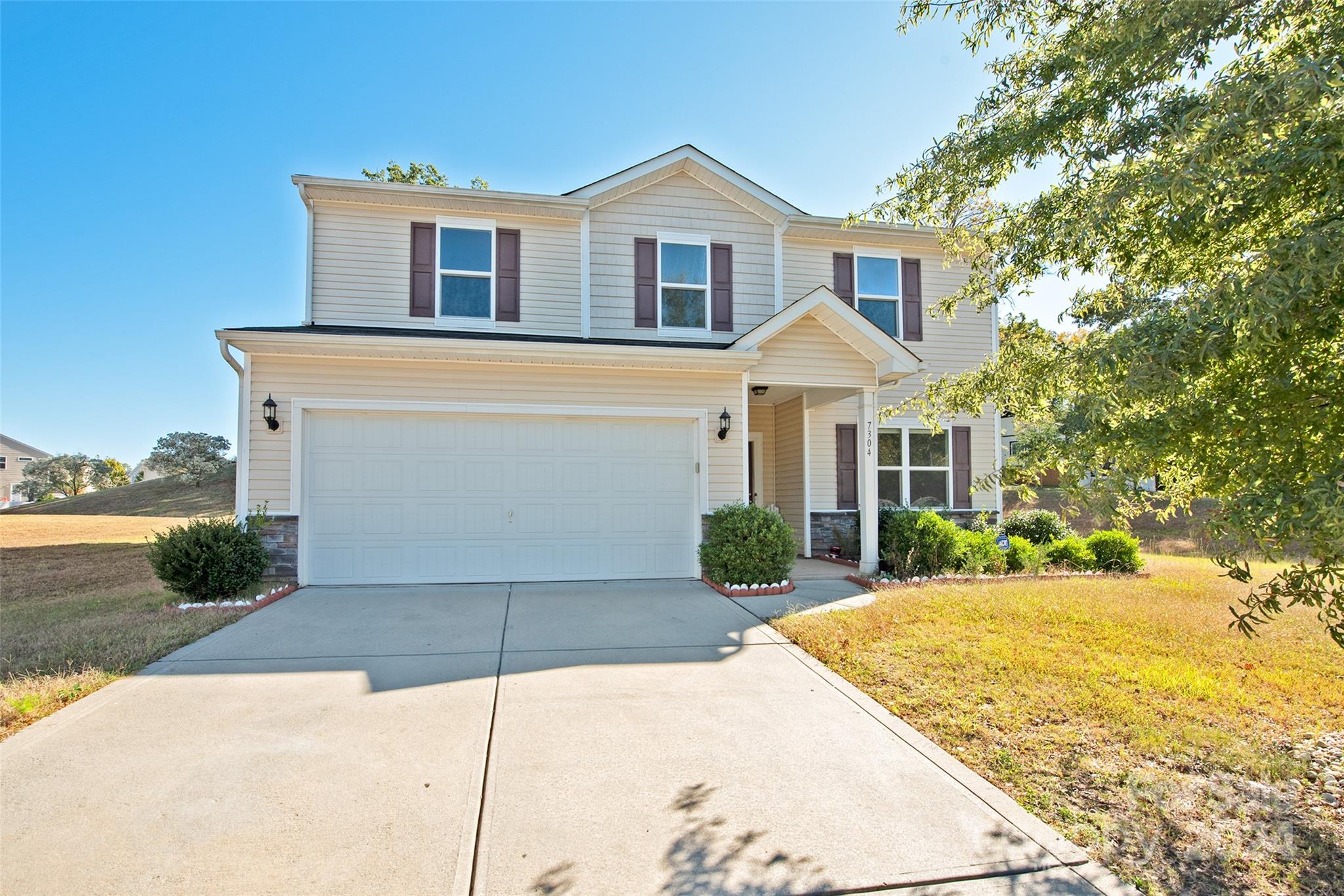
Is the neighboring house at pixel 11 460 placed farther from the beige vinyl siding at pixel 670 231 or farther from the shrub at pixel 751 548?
the shrub at pixel 751 548

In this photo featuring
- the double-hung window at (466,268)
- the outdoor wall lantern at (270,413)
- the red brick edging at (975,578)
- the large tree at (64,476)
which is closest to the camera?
the outdoor wall lantern at (270,413)

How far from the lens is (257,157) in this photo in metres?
11.1

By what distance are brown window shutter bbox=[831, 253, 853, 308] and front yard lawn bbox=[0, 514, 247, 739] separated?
10.7 metres

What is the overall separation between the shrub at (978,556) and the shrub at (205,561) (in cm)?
989

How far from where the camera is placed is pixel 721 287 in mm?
11273

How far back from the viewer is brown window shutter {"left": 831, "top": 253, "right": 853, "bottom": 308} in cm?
1204

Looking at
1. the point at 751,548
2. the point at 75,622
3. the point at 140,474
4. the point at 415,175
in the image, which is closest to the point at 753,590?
the point at 751,548

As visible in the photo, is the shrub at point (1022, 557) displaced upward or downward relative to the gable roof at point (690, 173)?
downward

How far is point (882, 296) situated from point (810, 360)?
12.0 ft

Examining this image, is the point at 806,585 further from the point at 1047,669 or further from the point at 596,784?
the point at 596,784

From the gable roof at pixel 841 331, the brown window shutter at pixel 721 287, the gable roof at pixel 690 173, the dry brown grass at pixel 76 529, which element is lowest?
the dry brown grass at pixel 76 529

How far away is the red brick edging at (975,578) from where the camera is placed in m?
8.93

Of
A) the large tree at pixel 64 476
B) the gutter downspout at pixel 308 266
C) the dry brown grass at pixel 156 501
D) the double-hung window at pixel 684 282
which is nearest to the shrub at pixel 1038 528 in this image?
the double-hung window at pixel 684 282

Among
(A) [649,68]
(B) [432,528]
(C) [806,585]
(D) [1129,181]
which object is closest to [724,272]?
(A) [649,68]
